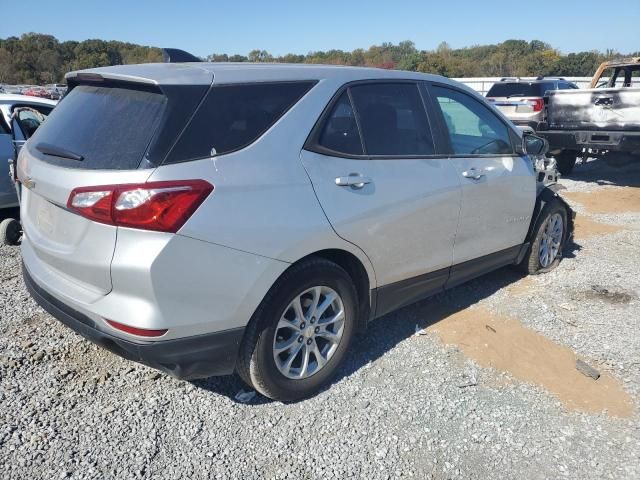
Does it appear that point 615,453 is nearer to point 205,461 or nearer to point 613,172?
point 205,461

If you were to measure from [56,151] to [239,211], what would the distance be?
1.04 meters

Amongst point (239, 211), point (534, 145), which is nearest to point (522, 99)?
point (534, 145)

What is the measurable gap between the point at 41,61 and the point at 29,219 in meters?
62.0

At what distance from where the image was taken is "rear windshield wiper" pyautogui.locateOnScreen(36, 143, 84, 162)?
2561 mm

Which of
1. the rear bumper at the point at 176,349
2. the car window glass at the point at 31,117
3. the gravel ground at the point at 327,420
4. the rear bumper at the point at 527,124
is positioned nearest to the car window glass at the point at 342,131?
the rear bumper at the point at 176,349

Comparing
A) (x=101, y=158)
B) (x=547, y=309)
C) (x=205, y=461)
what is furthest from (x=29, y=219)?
(x=547, y=309)

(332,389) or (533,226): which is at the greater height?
(533,226)

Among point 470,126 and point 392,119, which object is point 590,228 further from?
point 392,119

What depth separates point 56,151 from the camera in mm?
2686

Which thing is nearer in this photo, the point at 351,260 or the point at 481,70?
the point at 351,260

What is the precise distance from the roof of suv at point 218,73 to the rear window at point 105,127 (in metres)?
0.08

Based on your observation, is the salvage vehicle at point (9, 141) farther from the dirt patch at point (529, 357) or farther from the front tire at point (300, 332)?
the dirt patch at point (529, 357)

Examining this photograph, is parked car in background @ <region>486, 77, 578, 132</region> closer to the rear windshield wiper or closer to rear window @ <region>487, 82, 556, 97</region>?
rear window @ <region>487, 82, 556, 97</region>

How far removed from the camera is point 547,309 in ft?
14.1
